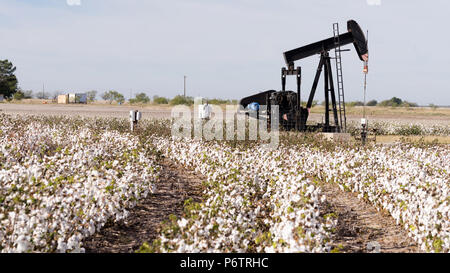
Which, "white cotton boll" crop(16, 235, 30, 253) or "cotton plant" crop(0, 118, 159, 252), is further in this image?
"cotton plant" crop(0, 118, 159, 252)

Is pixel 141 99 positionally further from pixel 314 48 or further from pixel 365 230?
pixel 365 230

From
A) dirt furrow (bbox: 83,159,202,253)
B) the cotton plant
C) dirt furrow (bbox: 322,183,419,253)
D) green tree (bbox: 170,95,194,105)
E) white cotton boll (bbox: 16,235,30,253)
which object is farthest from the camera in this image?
green tree (bbox: 170,95,194,105)

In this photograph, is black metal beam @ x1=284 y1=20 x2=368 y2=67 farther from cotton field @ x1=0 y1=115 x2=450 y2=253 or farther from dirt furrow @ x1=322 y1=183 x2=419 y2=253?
dirt furrow @ x1=322 y1=183 x2=419 y2=253

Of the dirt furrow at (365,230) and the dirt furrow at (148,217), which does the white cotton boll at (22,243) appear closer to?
the dirt furrow at (148,217)

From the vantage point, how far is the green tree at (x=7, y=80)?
87812mm

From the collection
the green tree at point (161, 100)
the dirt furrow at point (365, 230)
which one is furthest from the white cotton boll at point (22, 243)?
the green tree at point (161, 100)

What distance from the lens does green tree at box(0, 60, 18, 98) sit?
288ft

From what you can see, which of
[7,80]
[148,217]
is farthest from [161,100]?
[148,217]

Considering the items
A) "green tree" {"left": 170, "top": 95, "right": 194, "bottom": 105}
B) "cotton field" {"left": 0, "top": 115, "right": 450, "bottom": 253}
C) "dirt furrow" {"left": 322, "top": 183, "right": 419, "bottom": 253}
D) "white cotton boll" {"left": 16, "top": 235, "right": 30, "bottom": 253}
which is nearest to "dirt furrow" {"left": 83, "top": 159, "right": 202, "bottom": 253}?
"cotton field" {"left": 0, "top": 115, "right": 450, "bottom": 253}

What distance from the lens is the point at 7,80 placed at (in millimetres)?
89188

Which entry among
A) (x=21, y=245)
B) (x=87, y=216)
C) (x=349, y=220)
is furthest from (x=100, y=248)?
(x=349, y=220)

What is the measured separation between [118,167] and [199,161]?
10.8 feet

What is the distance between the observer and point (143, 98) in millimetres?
94188
